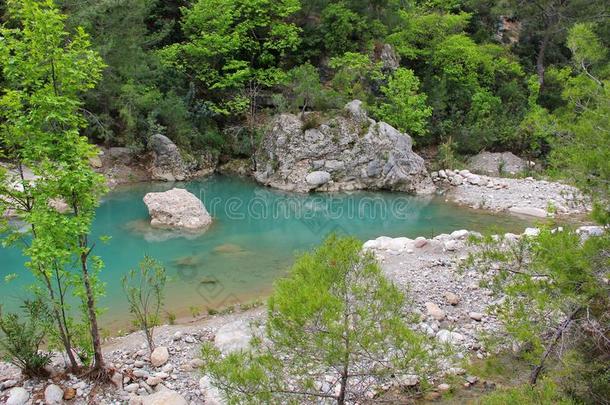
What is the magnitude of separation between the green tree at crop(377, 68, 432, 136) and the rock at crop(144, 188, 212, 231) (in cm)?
1081

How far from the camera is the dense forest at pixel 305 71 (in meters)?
21.5

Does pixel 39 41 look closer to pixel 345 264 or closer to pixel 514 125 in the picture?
pixel 345 264

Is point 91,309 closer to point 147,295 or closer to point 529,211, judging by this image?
point 147,295

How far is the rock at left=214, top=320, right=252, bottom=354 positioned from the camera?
816cm

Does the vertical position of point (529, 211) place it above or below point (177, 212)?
below

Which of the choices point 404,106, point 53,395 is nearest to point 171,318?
point 53,395

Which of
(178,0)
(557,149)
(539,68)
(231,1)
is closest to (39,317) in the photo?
(557,149)

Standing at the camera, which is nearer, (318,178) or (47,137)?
(47,137)

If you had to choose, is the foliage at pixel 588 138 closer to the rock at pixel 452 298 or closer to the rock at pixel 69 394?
the rock at pixel 452 298

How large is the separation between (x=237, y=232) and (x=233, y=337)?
7.27 meters

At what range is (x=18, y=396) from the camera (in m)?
6.46

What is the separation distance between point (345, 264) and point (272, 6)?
2116 cm

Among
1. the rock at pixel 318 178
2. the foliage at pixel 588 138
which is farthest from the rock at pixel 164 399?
the rock at pixel 318 178

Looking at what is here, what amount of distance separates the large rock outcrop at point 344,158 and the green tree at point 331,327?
15.4 m
